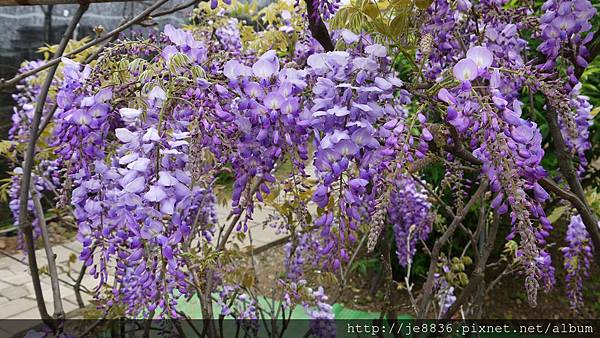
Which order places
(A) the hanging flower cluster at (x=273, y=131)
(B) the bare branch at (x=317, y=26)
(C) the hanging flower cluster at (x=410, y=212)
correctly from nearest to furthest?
1. (A) the hanging flower cluster at (x=273, y=131)
2. (B) the bare branch at (x=317, y=26)
3. (C) the hanging flower cluster at (x=410, y=212)

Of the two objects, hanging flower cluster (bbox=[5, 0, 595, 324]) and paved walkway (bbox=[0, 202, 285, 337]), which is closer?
hanging flower cluster (bbox=[5, 0, 595, 324])

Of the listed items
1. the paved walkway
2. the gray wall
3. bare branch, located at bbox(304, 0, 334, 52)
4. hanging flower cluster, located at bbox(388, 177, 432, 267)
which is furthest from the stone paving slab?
bare branch, located at bbox(304, 0, 334, 52)

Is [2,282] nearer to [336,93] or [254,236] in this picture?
[254,236]

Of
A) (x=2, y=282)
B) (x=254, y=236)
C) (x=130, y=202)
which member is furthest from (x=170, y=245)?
(x=254, y=236)

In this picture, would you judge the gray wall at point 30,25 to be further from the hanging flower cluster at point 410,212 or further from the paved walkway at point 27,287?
the hanging flower cluster at point 410,212

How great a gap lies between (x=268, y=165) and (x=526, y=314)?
10.9 feet

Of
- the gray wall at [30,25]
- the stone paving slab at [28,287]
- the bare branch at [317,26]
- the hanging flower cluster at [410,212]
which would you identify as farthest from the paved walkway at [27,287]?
the bare branch at [317,26]

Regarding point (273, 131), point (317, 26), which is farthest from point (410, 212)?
point (273, 131)

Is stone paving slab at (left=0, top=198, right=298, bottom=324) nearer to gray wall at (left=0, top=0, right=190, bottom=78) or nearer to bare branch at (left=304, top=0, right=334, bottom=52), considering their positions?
gray wall at (left=0, top=0, right=190, bottom=78)

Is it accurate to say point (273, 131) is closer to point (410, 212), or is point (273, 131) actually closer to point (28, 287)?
point (410, 212)

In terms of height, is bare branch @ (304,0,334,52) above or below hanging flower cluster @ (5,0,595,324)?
above

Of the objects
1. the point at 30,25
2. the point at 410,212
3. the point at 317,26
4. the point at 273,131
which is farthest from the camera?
the point at 30,25

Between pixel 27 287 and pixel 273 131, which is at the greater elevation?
pixel 273 131

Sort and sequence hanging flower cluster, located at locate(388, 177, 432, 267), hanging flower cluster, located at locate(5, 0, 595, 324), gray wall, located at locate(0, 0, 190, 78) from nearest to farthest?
hanging flower cluster, located at locate(5, 0, 595, 324) → hanging flower cluster, located at locate(388, 177, 432, 267) → gray wall, located at locate(0, 0, 190, 78)
